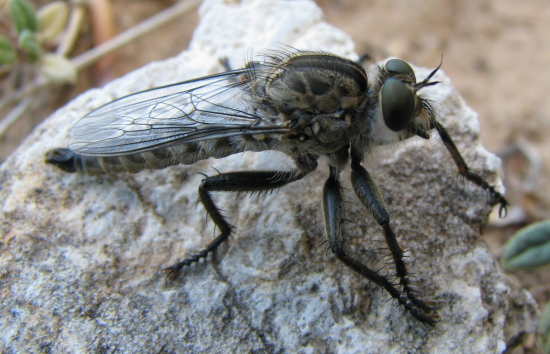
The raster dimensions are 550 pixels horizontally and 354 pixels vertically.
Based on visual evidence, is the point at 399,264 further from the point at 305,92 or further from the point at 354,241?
A: the point at 305,92

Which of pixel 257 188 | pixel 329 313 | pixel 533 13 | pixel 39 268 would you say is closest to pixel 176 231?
pixel 257 188

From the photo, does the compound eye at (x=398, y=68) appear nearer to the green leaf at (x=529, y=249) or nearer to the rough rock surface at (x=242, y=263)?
the rough rock surface at (x=242, y=263)

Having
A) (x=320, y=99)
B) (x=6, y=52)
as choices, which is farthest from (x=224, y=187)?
(x=6, y=52)

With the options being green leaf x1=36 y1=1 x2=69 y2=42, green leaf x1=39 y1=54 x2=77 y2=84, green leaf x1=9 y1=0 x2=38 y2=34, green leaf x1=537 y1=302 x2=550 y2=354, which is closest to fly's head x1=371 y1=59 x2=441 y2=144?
green leaf x1=537 y1=302 x2=550 y2=354

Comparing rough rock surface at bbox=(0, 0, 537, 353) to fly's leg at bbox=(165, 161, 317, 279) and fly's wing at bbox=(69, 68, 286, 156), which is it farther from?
fly's wing at bbox=(69, 68, 286, 156)

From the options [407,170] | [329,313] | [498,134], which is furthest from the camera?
[498,134]

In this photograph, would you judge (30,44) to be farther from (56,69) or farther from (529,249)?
(529,249)

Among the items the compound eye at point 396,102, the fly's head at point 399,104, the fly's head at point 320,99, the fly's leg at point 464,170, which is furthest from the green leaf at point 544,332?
the fly's head at point 320,99
